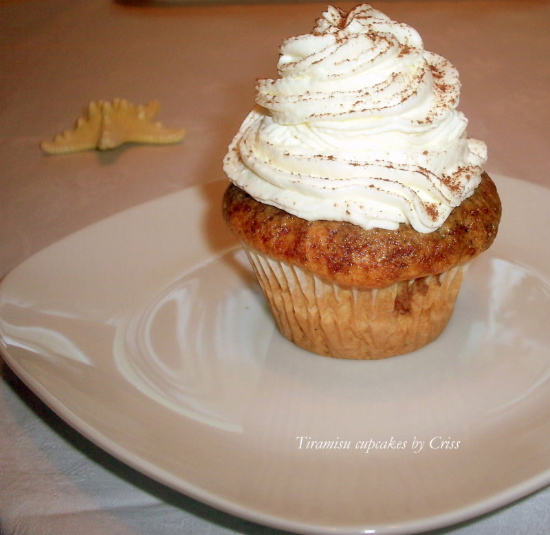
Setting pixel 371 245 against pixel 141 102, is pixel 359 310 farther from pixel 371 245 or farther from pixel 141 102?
pixel 141 102

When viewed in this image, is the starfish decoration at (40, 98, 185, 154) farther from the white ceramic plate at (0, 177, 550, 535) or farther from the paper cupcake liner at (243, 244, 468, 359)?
the paper cupcake liner at (243, 244, 468, 359)

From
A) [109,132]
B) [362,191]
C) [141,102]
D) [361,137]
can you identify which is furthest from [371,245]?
[141,102]

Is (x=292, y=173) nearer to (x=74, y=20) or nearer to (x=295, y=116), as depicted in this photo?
(x=295, y=116)

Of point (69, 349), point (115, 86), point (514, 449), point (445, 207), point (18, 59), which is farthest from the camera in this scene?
point (18, 59)

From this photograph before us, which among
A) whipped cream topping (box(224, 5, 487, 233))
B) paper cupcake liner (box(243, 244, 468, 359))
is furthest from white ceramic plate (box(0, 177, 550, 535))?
whipped cream topping (box(224, 5, 487, 233))

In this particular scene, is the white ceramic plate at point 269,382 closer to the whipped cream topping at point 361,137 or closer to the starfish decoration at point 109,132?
the whipped cream topping at point 361,137

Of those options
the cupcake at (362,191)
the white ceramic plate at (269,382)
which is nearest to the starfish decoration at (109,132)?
the white ceramic plate at (269,382)

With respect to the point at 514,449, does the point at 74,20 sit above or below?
below

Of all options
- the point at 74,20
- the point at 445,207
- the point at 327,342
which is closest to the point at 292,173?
the point at 445,207
